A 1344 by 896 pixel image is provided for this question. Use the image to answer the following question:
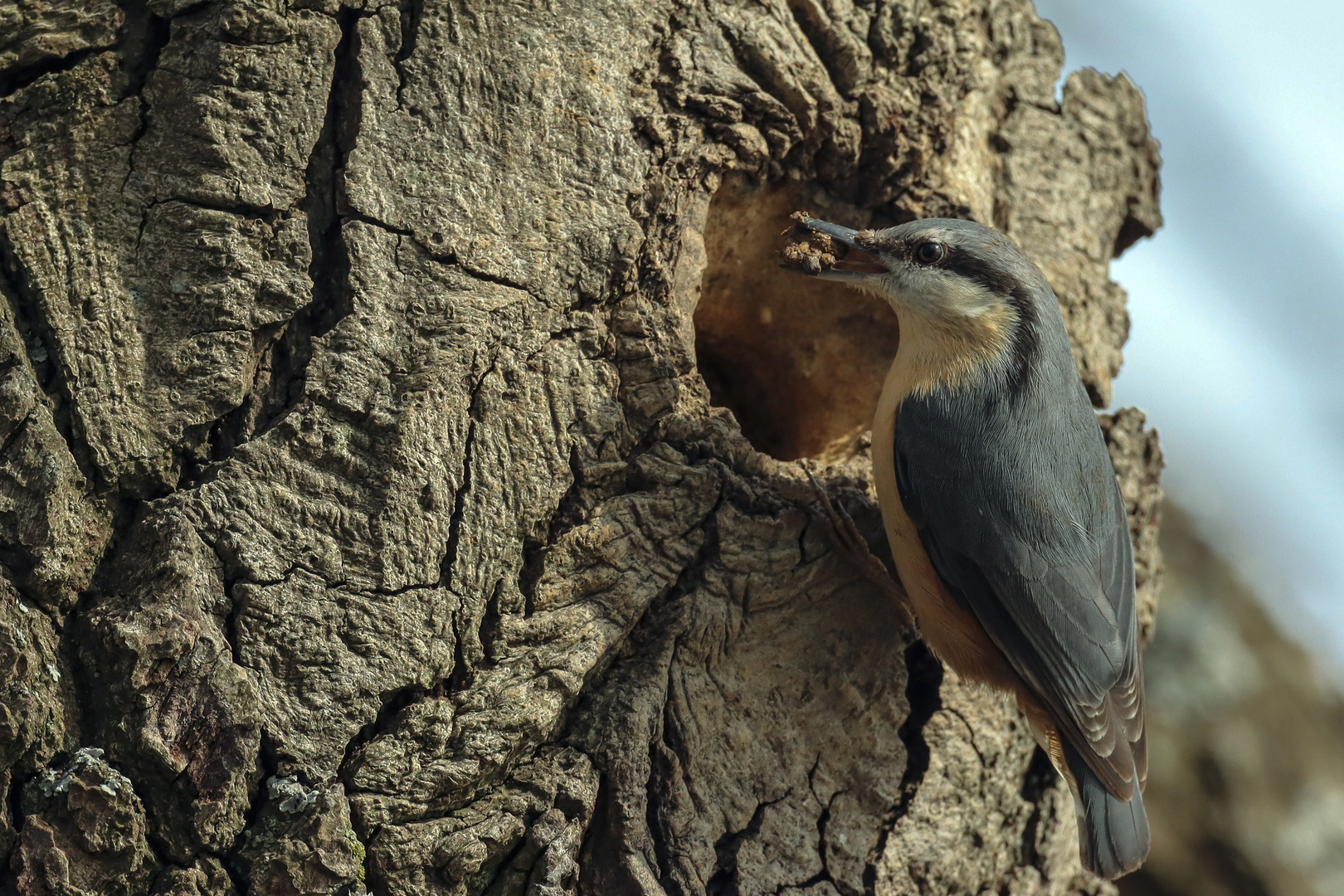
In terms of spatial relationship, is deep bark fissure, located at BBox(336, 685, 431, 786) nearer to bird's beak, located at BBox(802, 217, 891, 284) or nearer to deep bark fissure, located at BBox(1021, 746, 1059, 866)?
bird's beak, located at BBox(802, 217, 891, 284)

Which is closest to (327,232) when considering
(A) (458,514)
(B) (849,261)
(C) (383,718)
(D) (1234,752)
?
(A) (458,514)

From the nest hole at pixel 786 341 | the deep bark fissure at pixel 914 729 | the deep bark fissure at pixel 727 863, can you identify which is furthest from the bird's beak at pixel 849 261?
the deep bark fissure at pixel 727 863

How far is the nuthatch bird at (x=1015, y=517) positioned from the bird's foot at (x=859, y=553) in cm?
3

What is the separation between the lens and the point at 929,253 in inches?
105

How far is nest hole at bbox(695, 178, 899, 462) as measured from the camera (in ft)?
9.62

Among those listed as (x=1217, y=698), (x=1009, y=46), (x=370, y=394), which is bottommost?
(x=370, y=394)

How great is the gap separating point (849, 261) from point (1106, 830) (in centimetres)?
145

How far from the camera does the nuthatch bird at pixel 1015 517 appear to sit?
2354mm

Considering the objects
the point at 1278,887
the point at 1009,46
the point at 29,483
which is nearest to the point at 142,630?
the point at 29,483

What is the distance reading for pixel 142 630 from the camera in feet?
5.89

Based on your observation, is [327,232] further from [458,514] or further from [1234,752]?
[1234,752]

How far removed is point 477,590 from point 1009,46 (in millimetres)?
2250

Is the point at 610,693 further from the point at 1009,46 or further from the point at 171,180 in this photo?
the point at 1009,46

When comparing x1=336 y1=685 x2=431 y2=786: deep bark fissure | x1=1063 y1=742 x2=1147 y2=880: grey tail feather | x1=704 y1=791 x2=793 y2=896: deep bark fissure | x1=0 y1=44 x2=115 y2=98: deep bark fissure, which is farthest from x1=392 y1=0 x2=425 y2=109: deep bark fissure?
x1=1063 y1=742 x2=1147 y2=880: grey tail feather
